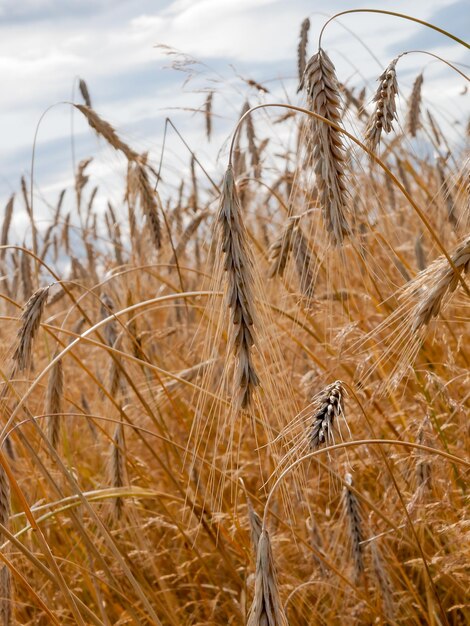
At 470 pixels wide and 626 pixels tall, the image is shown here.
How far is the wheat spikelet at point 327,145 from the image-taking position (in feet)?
4.36

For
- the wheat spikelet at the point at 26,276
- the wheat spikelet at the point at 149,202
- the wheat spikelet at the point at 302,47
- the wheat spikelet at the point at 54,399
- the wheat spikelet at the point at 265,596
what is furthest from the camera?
the wheat spikelet at the point at 26,276

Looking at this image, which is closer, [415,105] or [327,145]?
[327,145]

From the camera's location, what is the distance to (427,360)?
2.42 m

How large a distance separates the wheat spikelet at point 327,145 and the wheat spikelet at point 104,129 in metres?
1.04

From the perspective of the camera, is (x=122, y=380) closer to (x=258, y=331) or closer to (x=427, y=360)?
(x=427, y=360)

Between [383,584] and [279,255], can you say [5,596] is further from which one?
[279,255]

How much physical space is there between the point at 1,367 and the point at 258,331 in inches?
27.1

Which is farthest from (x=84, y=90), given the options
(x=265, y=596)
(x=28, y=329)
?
(x=265, y=596)

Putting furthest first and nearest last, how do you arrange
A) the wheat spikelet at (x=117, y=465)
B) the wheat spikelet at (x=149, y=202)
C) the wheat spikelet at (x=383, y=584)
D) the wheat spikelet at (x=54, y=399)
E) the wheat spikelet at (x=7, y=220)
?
the wheat spikelet at (x=7, y=220) → the wheat spikelet at (x=149, y=202) → the wheat spikelet at (x=117, y=465) → the wheat spikelet at (x=54, y=399) → the wheat spikelet at (x=383, y=584)

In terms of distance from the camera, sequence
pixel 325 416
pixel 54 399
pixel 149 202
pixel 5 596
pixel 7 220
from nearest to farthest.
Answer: pixel 325 416 < pixel 5 596 < pixel 54 399 < pixel 149 202 < pixel 7 220

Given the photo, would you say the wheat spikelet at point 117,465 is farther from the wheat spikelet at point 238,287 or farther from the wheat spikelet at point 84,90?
the wheat spikelet at point 84,90

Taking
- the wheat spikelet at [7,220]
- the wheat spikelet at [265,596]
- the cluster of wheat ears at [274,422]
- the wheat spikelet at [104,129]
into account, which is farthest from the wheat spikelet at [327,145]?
the wheat spikelet at [7,220]

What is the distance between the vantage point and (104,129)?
92.9 inches

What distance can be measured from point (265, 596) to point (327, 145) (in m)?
0.78
